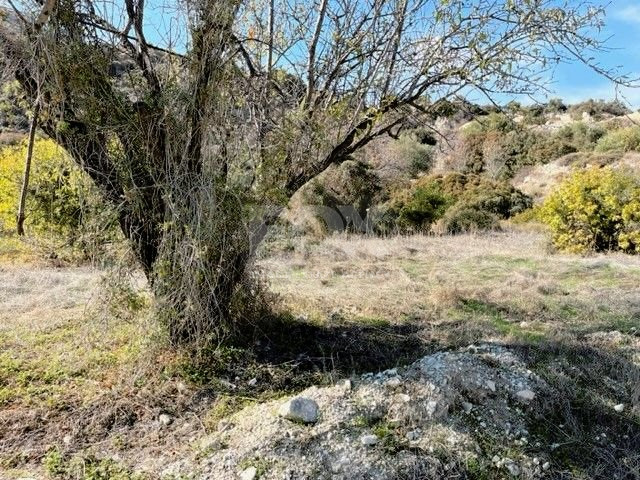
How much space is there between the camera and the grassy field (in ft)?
8.92

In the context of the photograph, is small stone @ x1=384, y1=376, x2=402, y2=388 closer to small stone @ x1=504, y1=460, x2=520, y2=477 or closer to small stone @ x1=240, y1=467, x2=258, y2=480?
small stone @ x1=504, y1=460, x2=520, y2=477

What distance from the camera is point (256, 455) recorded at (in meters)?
2.44

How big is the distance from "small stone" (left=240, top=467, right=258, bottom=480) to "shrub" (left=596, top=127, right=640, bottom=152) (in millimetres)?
25081

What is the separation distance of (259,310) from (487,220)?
1200 cm

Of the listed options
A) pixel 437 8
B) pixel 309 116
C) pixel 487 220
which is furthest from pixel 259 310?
pixel 487 220

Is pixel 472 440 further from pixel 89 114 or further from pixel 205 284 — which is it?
pixel 89 114

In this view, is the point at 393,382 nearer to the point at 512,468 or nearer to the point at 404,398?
the point at 404,398

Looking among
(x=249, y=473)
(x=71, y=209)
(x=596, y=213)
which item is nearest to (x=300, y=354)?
(x=249, y=473)

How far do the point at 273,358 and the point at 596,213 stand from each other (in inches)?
342

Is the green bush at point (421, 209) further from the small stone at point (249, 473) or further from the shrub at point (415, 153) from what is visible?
the small stone at point (249, 473)

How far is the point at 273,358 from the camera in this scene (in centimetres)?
363

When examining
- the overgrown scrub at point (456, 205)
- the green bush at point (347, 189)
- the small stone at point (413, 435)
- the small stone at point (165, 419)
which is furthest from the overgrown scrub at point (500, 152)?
the small stone at point (165, 419)

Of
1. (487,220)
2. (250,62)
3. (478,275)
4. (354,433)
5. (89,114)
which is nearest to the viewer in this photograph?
(354,433)

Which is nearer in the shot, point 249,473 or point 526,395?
point 249,473
